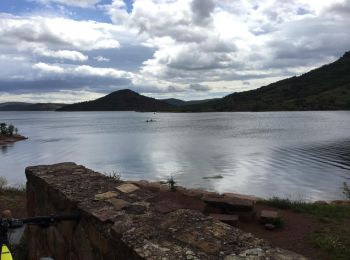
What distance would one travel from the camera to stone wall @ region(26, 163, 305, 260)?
3141 mm

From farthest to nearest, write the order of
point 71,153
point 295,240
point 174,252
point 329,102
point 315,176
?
1. point 329,102
2. point 71,153
3. point 315,176
4. point 295,240
5. point 174,252

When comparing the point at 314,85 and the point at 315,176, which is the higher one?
the point at 314,85

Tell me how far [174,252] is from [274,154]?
36389 mm

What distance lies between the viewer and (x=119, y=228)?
3.60 meters

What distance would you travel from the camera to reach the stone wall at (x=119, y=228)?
3141mm

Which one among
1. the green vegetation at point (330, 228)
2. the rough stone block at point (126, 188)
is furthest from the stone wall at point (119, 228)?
the green vegetation at point (330, 228)

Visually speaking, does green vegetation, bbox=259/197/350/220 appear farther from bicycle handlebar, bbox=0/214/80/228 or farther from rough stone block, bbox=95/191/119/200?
bicycle handlebar, bbox=0/214/80/228

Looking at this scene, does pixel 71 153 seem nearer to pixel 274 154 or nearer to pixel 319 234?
pixel 274 154

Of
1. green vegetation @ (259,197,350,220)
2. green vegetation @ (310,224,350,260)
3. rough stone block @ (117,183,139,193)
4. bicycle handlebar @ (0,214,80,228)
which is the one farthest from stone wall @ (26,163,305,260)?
green vegetation @ (259,197,350,220)

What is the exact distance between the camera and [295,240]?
9086 millimetres

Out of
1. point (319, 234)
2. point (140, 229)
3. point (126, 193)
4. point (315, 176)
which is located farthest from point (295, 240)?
point (315, 176)

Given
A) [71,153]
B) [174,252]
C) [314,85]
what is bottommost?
[71,153]

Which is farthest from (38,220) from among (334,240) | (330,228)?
(330,228)

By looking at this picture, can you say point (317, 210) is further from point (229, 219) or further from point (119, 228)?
point (119, 228)
